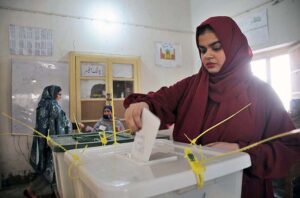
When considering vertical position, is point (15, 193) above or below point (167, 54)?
below

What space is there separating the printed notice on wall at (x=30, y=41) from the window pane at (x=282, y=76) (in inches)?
123

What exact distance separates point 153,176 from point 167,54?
161 inches

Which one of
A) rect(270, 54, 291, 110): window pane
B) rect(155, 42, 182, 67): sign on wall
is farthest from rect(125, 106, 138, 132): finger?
rect(155, 42, 182, 67): sign on wall

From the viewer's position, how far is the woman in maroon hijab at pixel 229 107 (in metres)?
0.55

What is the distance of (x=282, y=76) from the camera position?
9.56 feet

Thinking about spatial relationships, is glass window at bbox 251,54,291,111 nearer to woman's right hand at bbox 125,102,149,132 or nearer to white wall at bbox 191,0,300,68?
white wall at bbox 191,0,300,68

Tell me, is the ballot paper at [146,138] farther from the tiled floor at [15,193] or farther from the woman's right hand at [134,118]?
the tiled floor at [15,193]

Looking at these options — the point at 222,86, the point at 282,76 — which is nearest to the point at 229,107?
the point at 222,86

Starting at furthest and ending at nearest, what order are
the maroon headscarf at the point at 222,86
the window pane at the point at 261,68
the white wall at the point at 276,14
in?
the window pane at the point at 261,68, the white wall at the point at 276,14, the maroon headscarf at the point at 222,86

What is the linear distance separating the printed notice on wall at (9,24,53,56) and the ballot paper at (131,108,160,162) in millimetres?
3331

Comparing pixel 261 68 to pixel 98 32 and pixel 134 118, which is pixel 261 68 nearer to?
pixel 98 32

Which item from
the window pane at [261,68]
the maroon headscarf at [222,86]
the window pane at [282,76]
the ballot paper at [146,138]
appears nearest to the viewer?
the ballot paper at [146,138]

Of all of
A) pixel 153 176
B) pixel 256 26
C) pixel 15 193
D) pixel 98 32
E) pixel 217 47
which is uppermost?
pixel 98 32

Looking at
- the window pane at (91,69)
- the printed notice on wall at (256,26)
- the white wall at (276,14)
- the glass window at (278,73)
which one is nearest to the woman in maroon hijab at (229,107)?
the glass window at (278,73)
